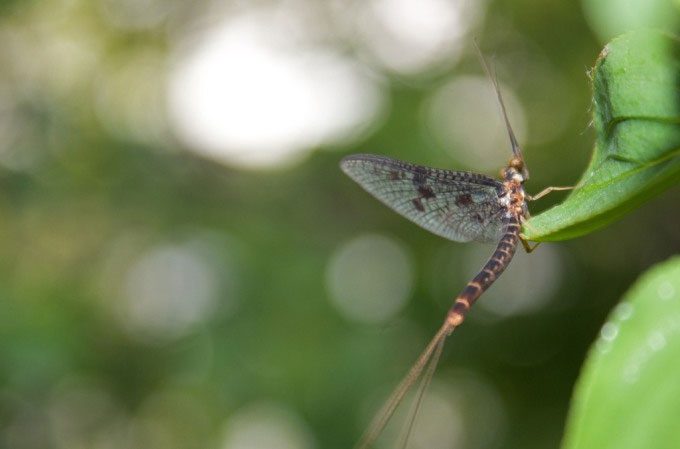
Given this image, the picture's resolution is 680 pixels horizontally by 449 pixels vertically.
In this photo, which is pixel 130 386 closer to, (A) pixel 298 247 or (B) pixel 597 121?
(A) pixel 298 247

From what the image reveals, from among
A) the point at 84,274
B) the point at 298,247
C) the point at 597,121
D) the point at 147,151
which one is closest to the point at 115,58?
the point at 147,151

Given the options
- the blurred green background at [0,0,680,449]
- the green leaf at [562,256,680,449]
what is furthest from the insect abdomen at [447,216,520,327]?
the blurred green background at [0,0,680,449]

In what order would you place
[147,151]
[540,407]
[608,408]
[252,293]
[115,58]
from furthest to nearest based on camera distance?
[115,58], [147,151], [252,293], [540,407], [608,408]

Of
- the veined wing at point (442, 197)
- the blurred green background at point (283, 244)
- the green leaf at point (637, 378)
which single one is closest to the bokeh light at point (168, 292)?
the blurred green background at point (283, 244)

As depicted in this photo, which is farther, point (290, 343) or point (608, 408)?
point (290, 343)

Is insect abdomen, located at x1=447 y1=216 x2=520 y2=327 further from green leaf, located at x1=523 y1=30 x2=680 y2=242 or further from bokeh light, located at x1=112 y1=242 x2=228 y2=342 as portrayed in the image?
bokeh light, located at x1=112 y1=242 x2=228 y2=342

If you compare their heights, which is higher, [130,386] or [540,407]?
[540,407]

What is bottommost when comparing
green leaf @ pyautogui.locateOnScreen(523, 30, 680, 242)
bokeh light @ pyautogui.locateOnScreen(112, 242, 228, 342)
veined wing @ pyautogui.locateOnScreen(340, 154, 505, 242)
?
bokeh light @ pyautogui.locateOnScreen(112, 242, 228, 342)

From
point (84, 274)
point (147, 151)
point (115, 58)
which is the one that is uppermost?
point (115, 58)
